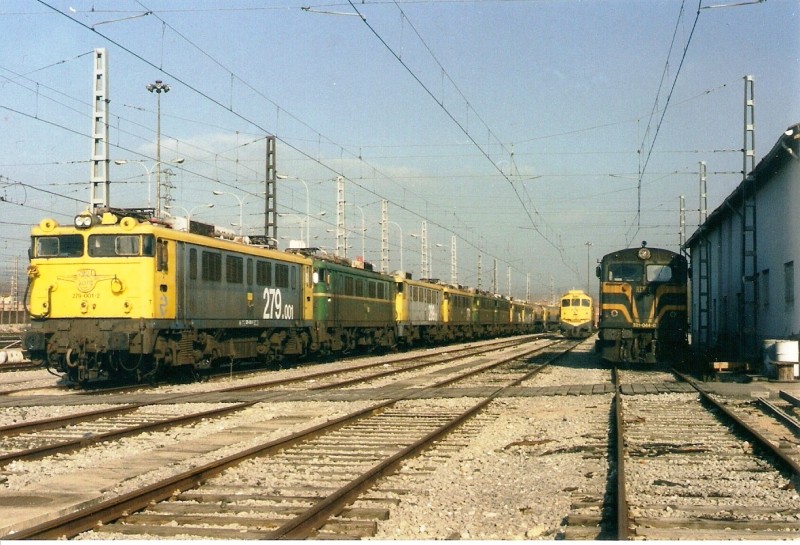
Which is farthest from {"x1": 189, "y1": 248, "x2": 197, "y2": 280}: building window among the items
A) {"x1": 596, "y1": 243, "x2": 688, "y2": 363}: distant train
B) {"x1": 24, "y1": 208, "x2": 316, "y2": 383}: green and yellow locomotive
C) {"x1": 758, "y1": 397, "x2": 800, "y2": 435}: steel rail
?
{"x1": 596, "y1": 243, "x2": 688, "y2": 363}: distant train

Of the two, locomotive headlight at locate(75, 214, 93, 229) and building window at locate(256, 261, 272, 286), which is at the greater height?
locomotive headlight at locate(75, 214, 93, 229)

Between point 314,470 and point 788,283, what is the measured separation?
16403 millimetres

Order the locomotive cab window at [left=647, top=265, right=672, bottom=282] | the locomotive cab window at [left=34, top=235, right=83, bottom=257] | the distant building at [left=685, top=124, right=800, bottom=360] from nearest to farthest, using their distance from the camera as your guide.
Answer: the locomotive cab window at [left=34, top=235, right=83, bottom=257] < the distant building at [left=685, top=124, right=800, bottom=360] < the locomotive cab window at [left=647, top=265, right=672, bottom=282]

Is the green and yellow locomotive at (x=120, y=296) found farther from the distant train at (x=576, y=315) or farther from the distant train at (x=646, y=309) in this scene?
the distant train at (x=576, y=315)

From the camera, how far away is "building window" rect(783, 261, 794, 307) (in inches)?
824

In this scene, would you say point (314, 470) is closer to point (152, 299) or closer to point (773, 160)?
point (152, 299)

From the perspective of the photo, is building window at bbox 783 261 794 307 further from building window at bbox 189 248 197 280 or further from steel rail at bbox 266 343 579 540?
building window at bbox 189 248 197 280

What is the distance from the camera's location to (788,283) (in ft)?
70.1

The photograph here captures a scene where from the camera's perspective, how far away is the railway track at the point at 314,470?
6.28m

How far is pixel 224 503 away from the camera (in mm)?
7059

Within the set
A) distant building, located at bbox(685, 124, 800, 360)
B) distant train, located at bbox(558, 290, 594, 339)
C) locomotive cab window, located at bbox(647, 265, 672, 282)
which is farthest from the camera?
distant train, located at bbox(558, 290, 594, 339)

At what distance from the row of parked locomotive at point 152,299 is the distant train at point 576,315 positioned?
35.4m

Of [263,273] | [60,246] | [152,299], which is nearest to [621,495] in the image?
[152,299]

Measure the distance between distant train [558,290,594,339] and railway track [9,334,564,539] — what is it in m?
45.1
